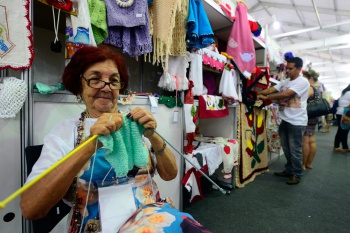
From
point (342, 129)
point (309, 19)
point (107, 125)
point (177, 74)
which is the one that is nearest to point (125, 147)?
point (107, 125)

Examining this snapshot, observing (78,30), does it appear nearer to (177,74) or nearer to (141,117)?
(141,117)

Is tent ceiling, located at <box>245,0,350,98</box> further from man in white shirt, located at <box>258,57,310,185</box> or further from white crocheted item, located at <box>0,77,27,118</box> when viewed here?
white crocheted item, located at <box>0,77,27,118</box>

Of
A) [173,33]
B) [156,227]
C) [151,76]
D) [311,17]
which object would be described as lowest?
[156,227]

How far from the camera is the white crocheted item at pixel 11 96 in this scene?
75 cm

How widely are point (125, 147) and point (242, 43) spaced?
2.00 m

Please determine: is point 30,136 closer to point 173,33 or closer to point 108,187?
point 108,187

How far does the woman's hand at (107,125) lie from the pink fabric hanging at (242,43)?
1.88m

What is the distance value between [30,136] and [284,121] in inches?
105

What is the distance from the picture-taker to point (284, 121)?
8.34 feet

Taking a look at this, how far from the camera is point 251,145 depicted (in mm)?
2623

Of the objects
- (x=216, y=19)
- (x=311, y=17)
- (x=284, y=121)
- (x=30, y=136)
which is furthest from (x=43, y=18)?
(x=311, y=17)

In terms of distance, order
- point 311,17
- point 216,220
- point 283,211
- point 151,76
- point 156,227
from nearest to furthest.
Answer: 1. point 156,227
2. point 216,220
3. point 283,211
4. point 151,76
5. point 311,17

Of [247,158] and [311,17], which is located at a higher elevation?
[311,17]

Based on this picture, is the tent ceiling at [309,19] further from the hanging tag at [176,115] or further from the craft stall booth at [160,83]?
the hanging tag at [176,115]
